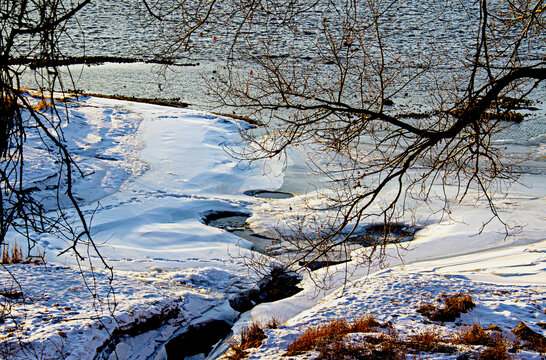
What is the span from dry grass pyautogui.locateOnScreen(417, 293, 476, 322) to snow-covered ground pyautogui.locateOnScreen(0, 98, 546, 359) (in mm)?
168

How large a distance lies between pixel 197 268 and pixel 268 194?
353 cm

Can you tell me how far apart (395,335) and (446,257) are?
312 cm

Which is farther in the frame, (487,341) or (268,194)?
(268,194)

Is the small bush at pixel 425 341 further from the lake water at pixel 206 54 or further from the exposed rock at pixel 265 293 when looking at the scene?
the lake water at pixel 206 54

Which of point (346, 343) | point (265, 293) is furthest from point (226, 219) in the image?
point (346, 343)

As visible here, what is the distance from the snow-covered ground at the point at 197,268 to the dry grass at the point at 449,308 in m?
0.17

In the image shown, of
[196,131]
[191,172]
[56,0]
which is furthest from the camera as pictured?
[196,131]

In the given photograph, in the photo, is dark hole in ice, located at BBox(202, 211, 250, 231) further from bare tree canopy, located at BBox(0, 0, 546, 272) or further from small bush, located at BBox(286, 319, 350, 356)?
small bush, located at BBox(286, 319, 350, 356)

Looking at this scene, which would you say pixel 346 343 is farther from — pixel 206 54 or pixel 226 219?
pixel 206 54

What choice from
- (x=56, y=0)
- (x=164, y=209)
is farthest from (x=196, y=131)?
(x=56, y=0)

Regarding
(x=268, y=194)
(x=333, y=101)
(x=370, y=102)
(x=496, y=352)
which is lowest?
(x=496, y=352)

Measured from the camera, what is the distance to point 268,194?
10398 millimetres

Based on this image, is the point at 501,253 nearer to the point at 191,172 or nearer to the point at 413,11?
the point at 191,172

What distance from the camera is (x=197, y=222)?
8805 mm
